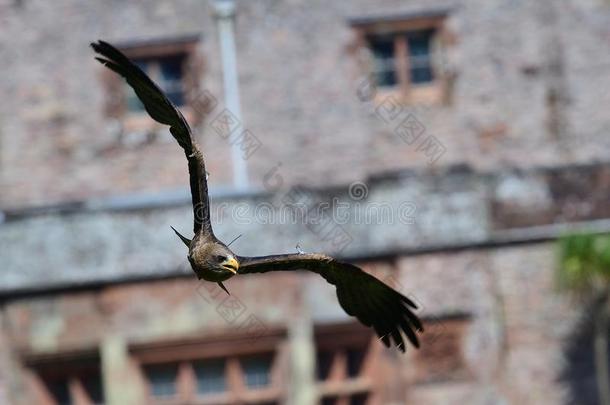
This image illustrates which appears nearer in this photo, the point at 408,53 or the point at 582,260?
the point at 582,260

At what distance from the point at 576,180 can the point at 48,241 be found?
5382 millimetres

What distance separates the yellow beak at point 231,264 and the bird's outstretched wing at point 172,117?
296 mm

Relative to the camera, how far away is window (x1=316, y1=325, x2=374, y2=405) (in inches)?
637

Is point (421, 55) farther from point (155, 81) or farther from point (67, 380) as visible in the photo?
point (67, 380)

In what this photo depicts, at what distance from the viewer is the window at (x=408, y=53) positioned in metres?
19.7

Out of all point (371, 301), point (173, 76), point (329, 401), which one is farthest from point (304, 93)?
point (371, 301)

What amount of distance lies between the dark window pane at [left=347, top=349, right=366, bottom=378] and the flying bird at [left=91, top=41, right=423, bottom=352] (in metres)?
7.33

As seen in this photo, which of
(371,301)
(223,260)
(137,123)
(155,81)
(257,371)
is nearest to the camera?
(223,260)

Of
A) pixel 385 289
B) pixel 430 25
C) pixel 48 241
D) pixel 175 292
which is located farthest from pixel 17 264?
pixel 385 289

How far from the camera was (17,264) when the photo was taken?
630 inches

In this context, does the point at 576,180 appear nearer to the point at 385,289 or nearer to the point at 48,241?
the point at 48,241

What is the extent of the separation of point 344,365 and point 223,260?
30.2 feet

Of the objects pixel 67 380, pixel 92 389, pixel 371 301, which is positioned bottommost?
pixel 92 389

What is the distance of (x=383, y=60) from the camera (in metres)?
19.8
